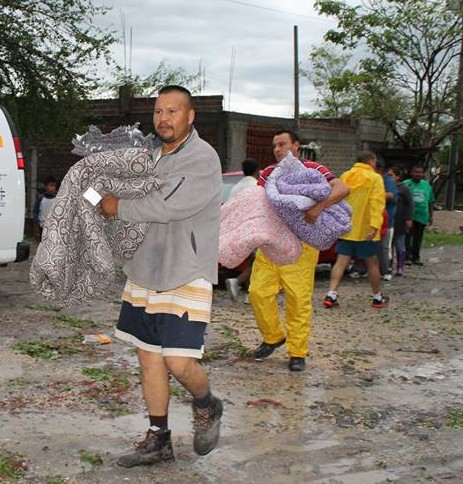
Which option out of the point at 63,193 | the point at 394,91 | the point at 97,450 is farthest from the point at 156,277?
the point at 394,91

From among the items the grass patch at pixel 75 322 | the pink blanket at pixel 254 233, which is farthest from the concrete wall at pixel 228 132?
the pink blanket at pixel 254 233

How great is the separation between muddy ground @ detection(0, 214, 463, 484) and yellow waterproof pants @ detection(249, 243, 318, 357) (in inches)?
11.9

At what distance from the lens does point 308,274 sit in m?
6.37

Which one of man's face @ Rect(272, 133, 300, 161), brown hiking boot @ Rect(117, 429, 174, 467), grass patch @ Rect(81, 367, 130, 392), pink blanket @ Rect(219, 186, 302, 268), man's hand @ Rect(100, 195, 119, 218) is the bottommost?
grass patch @ Rect(81, 367, 130, 392)

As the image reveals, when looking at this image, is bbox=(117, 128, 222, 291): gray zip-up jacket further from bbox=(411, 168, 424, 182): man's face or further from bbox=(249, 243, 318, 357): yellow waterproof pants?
bbox=(411, 168, 424, 182): man's face

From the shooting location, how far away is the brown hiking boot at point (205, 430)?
13.9 ft

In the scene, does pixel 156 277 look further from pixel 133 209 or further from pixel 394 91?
pixel 394 91

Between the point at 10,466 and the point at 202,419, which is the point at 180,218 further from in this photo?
the point at 10,466

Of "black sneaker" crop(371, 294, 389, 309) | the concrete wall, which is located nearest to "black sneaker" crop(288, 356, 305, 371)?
"black sneaker" crop(371, 294, 389, 309)

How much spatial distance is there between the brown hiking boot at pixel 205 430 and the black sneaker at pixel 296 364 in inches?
84.2

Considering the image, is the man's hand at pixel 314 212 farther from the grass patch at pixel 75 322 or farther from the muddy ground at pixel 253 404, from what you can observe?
the grass patch at pixel 75 322

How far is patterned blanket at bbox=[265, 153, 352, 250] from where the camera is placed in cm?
612

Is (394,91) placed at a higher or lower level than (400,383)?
higher

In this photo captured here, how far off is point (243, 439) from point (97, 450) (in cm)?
86
